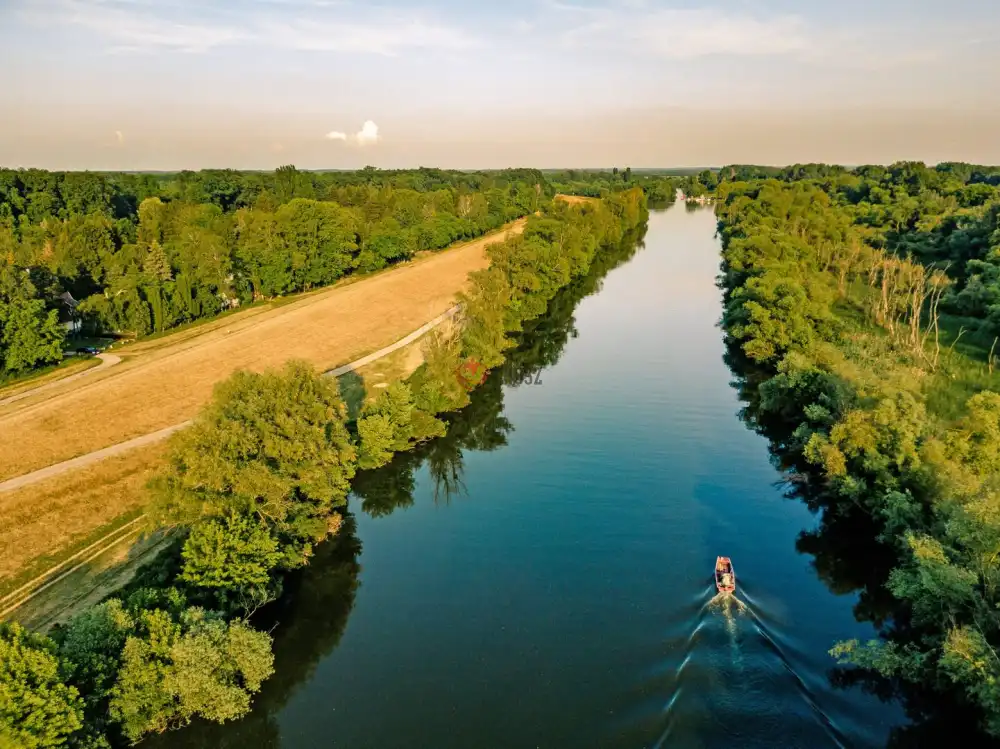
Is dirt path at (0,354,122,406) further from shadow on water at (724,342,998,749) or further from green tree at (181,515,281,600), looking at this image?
shadow on water at (724,342,998,749)

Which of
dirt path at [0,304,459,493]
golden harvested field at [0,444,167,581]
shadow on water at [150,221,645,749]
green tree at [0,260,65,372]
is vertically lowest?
shadow on water at [150,221,645,749]

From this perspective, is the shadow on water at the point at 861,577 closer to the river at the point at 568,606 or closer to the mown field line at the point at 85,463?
the river at the point at 568,606

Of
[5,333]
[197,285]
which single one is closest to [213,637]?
[5,333]

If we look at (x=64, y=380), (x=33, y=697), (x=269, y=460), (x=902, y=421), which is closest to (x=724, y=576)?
(x=902, y=421)

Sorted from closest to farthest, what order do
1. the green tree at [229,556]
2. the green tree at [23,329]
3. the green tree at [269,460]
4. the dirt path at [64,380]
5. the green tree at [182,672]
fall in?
the green tree at [182,672], the green tree at [229,556], the green tree at [269,460], the dirt path at [64,380], the green tree at [23,329]

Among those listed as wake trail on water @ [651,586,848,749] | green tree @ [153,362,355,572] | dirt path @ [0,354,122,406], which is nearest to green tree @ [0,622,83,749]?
green tree @ [153,362,355,572]

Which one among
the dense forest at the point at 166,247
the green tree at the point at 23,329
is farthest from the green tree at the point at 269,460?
the dense forest at the point at 166,247
